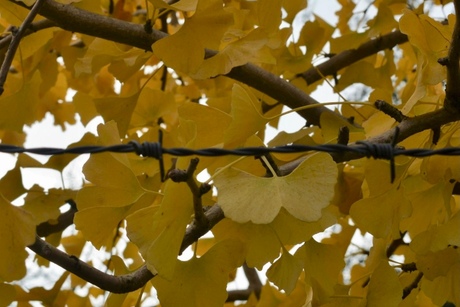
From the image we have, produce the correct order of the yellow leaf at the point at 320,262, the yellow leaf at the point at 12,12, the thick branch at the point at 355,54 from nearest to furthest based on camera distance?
the yellow leaf at the point at 320,262 → the yellow leaf at the point at 12,12 → the thick branch at the point at 355,54

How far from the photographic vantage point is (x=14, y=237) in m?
0.67

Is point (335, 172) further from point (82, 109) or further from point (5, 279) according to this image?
point (82, 109)

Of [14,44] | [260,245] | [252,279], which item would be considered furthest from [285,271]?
[252,279]

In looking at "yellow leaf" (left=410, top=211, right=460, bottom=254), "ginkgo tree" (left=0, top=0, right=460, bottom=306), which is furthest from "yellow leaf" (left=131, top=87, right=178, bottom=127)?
"yellow leaf" (left=410, top=211, right=460, bottom=254)

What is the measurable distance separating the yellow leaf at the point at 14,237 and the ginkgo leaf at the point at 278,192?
0.17 metres

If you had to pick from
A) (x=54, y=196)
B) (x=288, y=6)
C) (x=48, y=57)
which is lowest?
(x=54, y=196)

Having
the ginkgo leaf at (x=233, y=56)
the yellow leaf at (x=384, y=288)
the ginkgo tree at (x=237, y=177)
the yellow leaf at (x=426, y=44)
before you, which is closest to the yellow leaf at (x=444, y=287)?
the ginkgo tree at (x=237, y=177)

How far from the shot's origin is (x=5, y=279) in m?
0.69

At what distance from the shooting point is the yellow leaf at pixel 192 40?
2.66 feet

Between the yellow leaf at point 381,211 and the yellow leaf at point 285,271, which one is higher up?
the yellow leaf at point 381,211

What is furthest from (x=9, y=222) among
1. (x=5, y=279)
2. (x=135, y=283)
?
(x=135, y=283)

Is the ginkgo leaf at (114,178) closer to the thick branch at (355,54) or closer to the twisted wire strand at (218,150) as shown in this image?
the twisted wire strand at (218,150)

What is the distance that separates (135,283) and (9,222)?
163mm

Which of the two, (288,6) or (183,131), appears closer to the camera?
(183,131)
